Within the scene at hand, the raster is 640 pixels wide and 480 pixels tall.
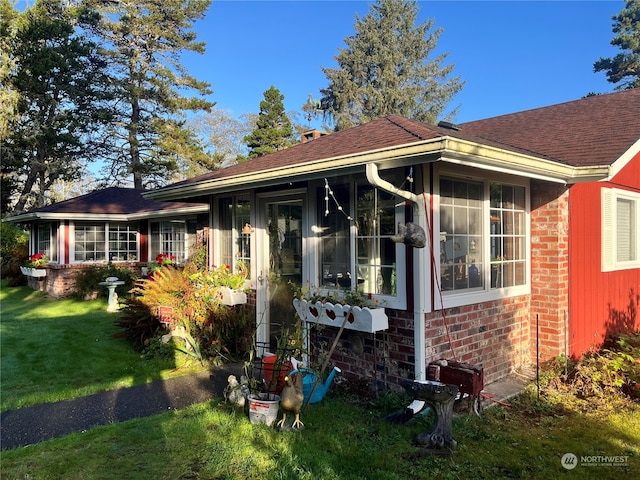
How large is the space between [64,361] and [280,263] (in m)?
3.50

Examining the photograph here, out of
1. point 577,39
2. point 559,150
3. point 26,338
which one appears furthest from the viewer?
point 577,39

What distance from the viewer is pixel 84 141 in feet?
74.9

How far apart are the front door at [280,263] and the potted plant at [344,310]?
709 mm

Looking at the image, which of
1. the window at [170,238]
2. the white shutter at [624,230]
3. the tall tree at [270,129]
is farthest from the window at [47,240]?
the white shutter at [624,230]

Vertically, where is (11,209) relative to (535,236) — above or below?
above

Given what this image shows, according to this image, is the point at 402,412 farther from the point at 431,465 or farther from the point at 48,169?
the point at 48,169

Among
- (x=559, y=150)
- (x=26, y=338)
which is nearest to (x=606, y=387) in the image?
(x=559, y=150)

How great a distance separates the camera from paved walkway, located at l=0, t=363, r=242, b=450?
4.01 metres

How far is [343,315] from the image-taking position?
4.47m

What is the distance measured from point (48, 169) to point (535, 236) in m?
22.3

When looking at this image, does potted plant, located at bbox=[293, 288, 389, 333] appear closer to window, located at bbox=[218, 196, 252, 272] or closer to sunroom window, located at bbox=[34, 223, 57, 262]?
window, located at bbox=[218, 196, 252, 272]

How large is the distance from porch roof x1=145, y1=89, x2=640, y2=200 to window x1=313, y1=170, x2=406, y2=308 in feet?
1.52

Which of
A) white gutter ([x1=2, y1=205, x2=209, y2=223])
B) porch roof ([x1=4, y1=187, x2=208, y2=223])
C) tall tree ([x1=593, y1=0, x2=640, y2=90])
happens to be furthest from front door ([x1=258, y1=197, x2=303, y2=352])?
tall tree ([x1=593, y1=0, x2=640, y2=90])

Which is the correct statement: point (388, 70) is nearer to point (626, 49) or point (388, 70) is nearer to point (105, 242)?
point (626, 49)
